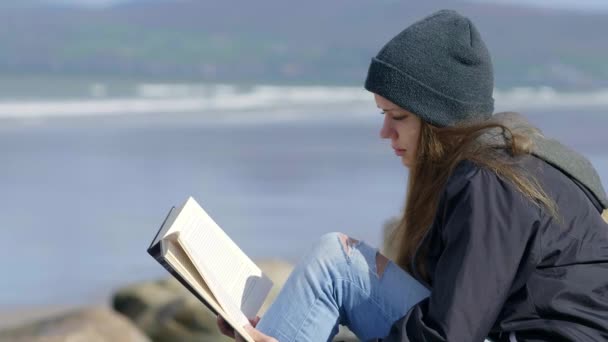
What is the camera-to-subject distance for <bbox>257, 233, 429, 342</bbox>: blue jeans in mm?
2764

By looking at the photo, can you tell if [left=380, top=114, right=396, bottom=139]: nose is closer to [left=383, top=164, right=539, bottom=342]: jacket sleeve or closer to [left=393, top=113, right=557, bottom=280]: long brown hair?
[left=393, top=113, right=557, bottom=280]: long brown hair

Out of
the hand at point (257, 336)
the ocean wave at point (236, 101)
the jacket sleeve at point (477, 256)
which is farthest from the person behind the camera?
the ocean wave at point (236, 101)

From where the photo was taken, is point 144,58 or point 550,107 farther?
point 144,58

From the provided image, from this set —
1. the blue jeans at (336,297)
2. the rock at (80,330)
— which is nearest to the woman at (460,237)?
the blue jeans at (336,297)

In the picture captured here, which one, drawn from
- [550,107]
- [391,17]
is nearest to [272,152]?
[550,107]

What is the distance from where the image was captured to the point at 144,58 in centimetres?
3206

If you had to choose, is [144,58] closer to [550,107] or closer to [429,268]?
[550,107]

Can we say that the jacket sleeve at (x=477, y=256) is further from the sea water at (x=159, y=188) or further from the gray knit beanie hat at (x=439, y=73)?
the sea water at (x=159, y=188)

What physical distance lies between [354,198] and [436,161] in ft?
17.3

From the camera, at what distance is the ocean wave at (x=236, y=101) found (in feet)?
51.0

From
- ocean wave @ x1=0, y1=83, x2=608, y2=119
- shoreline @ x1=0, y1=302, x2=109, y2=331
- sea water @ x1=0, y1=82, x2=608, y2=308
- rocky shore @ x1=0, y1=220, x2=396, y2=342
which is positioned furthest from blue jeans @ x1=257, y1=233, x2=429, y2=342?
ocean wave @ x1=0, y1=83, x2=608, y2=119

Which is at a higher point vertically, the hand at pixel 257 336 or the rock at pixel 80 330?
the rock at pixel 80 330

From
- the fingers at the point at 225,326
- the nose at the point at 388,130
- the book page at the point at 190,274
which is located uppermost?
the nose at the point at 388,130

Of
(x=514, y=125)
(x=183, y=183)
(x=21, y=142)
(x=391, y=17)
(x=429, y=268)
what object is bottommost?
(x=429, y=268)
